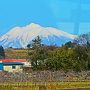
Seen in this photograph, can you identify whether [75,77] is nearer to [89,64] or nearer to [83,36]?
[89,64]

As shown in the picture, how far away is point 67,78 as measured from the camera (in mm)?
47094

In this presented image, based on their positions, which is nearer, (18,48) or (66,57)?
(66,57)

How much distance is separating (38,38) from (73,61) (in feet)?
62.8

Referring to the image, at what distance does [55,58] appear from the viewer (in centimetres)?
5619

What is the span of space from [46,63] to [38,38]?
52.9ft

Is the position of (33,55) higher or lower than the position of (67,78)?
higher

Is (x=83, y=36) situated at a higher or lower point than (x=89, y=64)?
higher

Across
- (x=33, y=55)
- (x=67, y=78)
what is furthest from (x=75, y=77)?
(x=33, y=55)

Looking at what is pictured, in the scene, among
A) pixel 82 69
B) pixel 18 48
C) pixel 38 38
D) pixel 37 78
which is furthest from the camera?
pixel 18 48

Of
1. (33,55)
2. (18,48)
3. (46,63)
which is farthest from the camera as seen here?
(18,48)

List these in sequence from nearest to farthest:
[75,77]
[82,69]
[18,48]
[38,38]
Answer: [75,77] < [82,69] < [38,38] < [18,48]

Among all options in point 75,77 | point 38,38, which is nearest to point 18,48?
point 38,38

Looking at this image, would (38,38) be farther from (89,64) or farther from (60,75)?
(60,75)

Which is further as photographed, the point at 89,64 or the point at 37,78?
the point at 89,64
